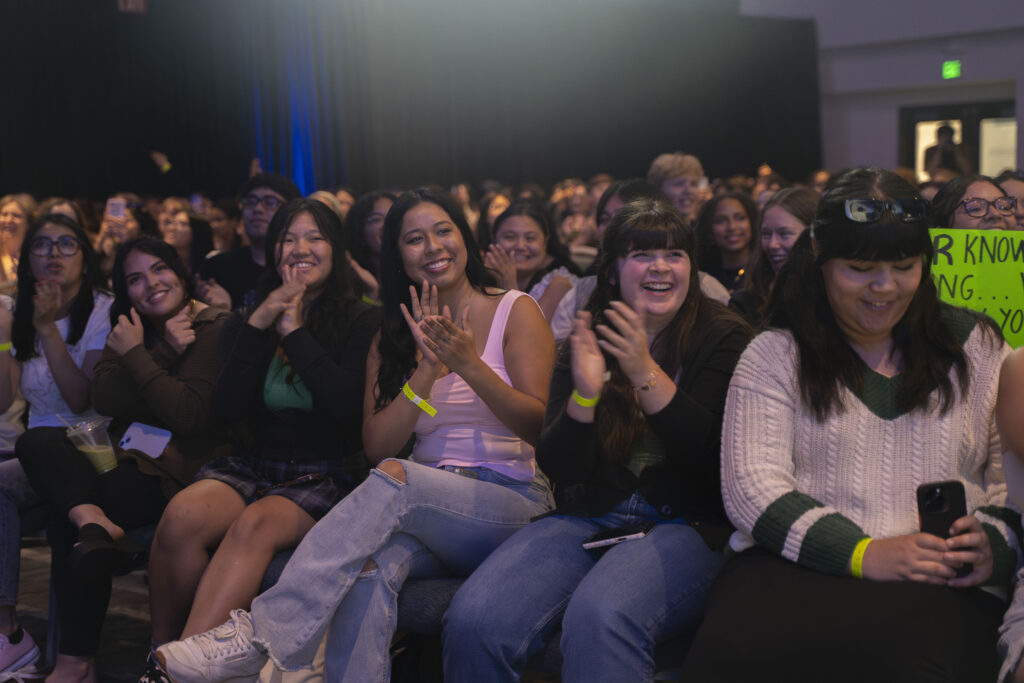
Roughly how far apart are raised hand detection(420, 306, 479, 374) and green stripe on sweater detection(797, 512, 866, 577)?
3.19ft

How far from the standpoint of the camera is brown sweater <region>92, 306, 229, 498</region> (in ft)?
10.5

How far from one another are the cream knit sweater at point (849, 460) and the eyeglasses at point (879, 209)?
10.4 inches

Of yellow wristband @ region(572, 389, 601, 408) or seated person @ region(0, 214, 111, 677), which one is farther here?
seated person @ region(0, 214, 111, 677)

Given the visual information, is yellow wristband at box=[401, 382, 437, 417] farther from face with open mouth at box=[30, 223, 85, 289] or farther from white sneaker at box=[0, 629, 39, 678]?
face with open mouth at box=[30, 223, 85, 289]

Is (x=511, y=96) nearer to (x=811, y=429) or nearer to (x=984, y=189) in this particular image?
(x=984, y=189)

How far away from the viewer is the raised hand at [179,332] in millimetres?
3334

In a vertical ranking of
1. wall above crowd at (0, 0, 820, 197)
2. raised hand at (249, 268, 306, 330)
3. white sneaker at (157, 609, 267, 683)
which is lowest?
white sneaker at (157, 609, 267, 683)

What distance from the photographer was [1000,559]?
1930 millimetres

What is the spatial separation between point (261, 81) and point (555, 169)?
426 cm

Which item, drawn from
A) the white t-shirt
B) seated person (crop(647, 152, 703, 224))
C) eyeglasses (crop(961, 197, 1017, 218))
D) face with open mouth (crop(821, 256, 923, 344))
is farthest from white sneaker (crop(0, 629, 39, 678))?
seated person (crop(647, 152, 703, 224))

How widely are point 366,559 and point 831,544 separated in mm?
1066

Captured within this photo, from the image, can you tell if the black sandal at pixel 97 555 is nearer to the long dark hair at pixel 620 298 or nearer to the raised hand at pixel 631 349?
the long dark hair at pixel 620 298

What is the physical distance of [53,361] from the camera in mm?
3553

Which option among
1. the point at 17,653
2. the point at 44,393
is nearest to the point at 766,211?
the point at 44,393
